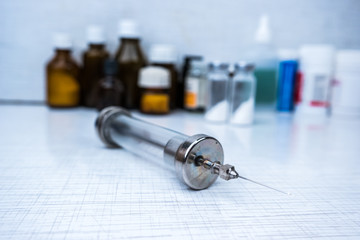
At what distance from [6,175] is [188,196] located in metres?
→ 0.24

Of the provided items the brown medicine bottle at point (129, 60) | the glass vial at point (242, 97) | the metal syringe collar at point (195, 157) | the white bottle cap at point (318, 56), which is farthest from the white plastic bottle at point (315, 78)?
the metal syringe collar at point (195, 157)

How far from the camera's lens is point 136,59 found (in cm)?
97

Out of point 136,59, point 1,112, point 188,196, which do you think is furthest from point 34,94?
point 188,196

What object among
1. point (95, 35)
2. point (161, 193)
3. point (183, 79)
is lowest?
point (161, 193)

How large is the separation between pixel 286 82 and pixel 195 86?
305mm

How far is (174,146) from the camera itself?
1.45 feet

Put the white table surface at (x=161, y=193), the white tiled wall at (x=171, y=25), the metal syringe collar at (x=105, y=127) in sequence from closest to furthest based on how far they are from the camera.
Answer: the white table surface at (x=161, y=193)
the metal syringe collar at (x=105, y=127)
the white tiled wall at (x=171, y=25)

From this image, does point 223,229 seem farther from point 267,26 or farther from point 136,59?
point 267,26

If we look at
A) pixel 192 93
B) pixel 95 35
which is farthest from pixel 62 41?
pixel 192 93

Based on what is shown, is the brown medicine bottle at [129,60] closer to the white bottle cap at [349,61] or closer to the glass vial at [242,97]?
the glass vial at [242,97]

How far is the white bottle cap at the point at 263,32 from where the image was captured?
1042mm

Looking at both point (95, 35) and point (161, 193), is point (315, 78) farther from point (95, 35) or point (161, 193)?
point (161, 193)

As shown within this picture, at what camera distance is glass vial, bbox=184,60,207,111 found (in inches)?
37.3

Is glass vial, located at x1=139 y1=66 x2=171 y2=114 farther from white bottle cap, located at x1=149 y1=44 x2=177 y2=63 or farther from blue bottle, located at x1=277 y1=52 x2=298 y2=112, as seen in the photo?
blue bottle, located at x1=277 y1=52 x2=298 y2=112
